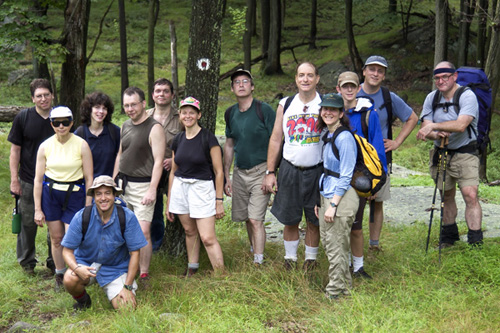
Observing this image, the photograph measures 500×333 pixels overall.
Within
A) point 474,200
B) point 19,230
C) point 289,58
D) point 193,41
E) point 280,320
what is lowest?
point 280,320

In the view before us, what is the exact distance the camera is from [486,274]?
5.26 meters

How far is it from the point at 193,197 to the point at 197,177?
228mm

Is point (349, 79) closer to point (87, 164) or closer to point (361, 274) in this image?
point (361, 274)

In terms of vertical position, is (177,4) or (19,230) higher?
(177,4)

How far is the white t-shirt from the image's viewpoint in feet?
17.6

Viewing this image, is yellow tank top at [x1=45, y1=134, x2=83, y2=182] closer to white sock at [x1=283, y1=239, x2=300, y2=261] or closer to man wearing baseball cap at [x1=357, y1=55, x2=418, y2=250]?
white sock at [x1=283, y1=239, x2=300, y2=261]

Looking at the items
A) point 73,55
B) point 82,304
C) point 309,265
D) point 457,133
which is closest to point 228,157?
point 309,265

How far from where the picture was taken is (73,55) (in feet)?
30.0

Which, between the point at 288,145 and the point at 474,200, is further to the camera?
the point at 474,200

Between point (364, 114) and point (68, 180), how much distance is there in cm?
330

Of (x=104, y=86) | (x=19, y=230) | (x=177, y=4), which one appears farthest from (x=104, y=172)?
(x=177, y=4)

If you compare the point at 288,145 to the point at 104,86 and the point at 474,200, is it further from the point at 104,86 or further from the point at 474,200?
the point at 104,86

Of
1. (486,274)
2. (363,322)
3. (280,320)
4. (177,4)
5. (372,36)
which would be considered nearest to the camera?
(363,322)

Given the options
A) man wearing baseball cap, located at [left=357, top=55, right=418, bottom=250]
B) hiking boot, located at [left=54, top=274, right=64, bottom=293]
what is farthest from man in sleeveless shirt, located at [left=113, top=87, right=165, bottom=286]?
man wearing baseball cap, located at [left=357, top=55, right=418, bottom=250]
